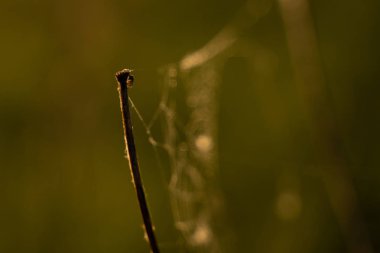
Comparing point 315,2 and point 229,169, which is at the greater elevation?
point 315,2

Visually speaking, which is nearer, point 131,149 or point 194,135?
point 131,149

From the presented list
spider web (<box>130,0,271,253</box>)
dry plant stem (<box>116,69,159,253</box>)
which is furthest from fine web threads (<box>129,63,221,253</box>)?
dry plant stem (<box>116,69,159,253</box>)

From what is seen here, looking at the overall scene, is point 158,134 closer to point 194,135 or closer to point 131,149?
point 194,135

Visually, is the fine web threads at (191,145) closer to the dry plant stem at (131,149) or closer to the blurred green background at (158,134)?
the blurred green background at (158,134)

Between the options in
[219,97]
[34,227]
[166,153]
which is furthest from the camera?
[219,97]

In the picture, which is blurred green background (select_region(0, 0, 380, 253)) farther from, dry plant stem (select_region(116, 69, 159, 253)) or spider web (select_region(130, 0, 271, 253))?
dry plant stem (select_region(116, 69, 159, 253))

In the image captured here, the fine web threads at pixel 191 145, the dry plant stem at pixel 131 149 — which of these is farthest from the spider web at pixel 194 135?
the dry plant stem at pixel 131 149

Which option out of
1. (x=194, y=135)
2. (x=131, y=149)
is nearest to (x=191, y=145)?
(x=194, y=135)

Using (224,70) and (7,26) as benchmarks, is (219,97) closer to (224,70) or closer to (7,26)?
(224,70)

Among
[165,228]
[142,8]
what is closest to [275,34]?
[142,8]
